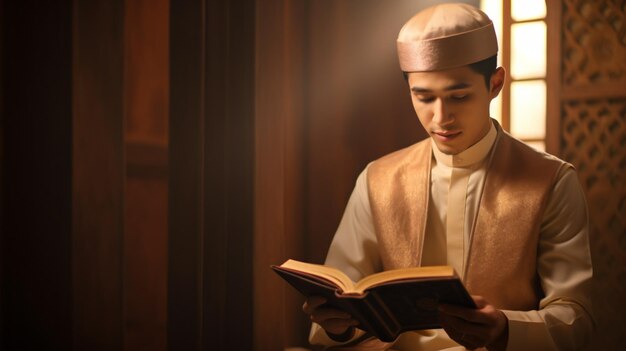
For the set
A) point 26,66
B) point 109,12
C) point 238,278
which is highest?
point 109,12

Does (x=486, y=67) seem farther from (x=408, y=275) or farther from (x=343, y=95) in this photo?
(x=343, y=95)

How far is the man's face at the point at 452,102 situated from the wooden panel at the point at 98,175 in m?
0.98

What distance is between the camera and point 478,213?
2385 millimetres

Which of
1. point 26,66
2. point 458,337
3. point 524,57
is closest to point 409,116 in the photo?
point 524,57

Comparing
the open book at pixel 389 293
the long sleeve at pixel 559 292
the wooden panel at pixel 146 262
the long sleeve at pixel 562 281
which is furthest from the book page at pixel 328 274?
the wooden panel at pixel 146 262

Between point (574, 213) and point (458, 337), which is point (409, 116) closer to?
point (574, 213)

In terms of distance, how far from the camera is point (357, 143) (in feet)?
11.0

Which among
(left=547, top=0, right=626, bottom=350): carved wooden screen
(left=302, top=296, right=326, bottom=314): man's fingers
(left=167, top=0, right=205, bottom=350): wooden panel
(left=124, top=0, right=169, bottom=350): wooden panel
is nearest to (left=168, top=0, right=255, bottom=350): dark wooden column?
(left=167, top=0, right=205, bottom=350): wooden panel

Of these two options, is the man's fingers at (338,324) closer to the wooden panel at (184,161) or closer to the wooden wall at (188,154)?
the wooden wall at (188,154)

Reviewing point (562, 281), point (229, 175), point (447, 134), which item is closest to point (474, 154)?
point (447, 134)

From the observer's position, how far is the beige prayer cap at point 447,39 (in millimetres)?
2301

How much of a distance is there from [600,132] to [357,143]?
1.08 meters

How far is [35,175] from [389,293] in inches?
45.2

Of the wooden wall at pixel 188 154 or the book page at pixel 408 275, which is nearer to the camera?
the book page at pixel 408 275
